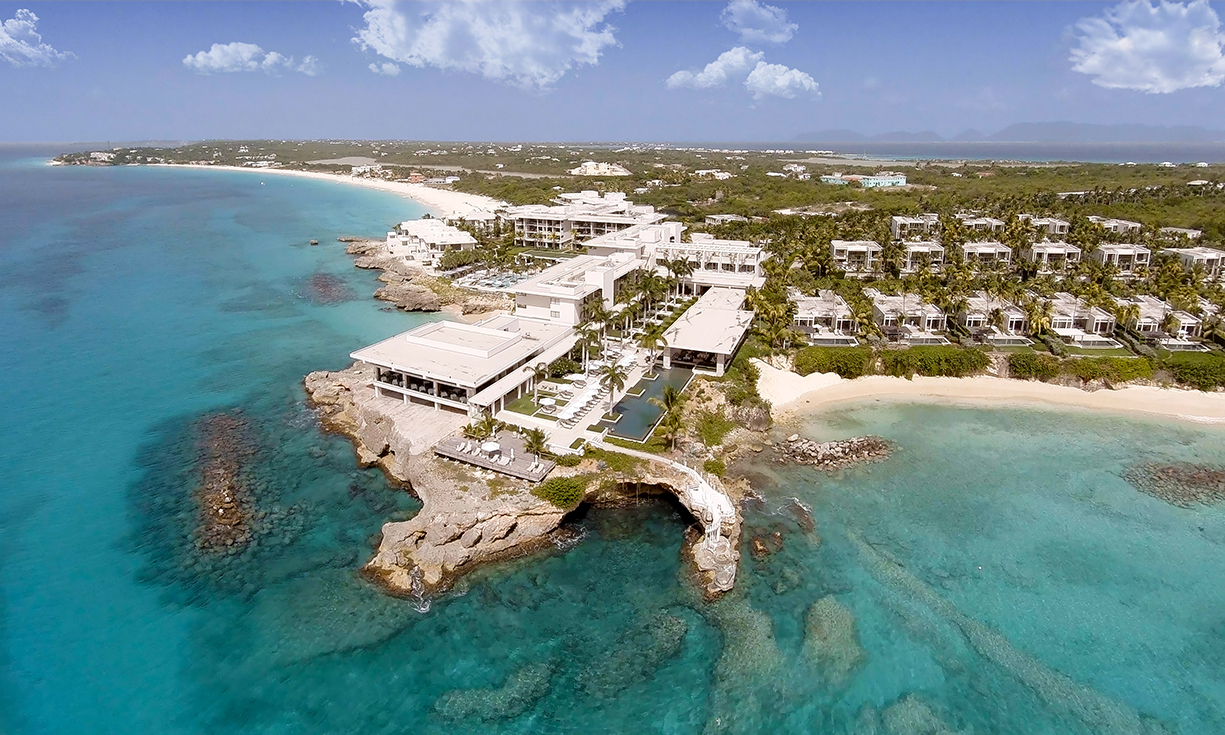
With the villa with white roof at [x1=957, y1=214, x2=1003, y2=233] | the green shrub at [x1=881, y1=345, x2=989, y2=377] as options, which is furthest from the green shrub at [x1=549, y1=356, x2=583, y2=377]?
the villa with white roof at [x1=957, y1=214, x2=1003, y2=233]

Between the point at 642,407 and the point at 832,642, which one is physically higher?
the point at 642,407

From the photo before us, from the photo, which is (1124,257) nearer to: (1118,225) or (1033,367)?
(1118,225)

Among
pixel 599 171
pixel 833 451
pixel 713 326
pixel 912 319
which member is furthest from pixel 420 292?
pixel 599 171

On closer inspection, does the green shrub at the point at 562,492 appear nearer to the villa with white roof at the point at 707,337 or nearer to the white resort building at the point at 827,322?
the villa with white roof at the point at 707,337

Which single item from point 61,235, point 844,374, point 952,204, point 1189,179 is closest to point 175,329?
point 844,374

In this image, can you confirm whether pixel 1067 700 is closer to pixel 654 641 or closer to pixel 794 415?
pixel 654 641

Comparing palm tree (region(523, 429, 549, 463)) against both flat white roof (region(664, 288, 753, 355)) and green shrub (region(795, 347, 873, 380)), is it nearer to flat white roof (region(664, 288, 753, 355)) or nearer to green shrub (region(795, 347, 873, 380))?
flat white roof (region(664, 288, 753, 355))
